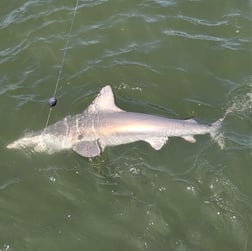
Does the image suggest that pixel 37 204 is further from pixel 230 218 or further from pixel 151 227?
pixel 230 218

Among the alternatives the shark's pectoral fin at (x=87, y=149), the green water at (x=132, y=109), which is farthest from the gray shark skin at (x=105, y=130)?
the green water at (x=132, y=109)

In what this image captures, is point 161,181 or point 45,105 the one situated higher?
point 45,105

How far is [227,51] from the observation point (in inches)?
467

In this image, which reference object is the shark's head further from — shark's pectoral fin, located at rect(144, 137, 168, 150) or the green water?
shark's pectoral fin, located at rect(144, 137, 168, 150)

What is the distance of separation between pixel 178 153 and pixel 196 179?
0.82 m

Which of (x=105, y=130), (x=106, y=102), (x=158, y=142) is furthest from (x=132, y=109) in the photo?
(x=158, y=142)

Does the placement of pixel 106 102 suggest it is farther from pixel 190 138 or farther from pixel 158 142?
pixel 190 138

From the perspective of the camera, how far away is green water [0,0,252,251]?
28.2 feet

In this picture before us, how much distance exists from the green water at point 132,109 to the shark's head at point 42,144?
0.20 m

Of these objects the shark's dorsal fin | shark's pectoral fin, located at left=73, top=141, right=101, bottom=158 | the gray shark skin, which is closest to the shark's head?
the gray shark skin

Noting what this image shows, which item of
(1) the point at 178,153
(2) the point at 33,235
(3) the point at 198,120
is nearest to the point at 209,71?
(3) the point at 198,120

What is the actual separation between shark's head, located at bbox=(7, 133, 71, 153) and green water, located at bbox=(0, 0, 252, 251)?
0.65 ft

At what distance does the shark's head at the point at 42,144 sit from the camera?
10133mm

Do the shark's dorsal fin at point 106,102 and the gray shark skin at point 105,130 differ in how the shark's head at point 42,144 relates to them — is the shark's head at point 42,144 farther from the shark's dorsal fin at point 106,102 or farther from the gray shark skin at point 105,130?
the shark's dorsal fin at point 106,102
